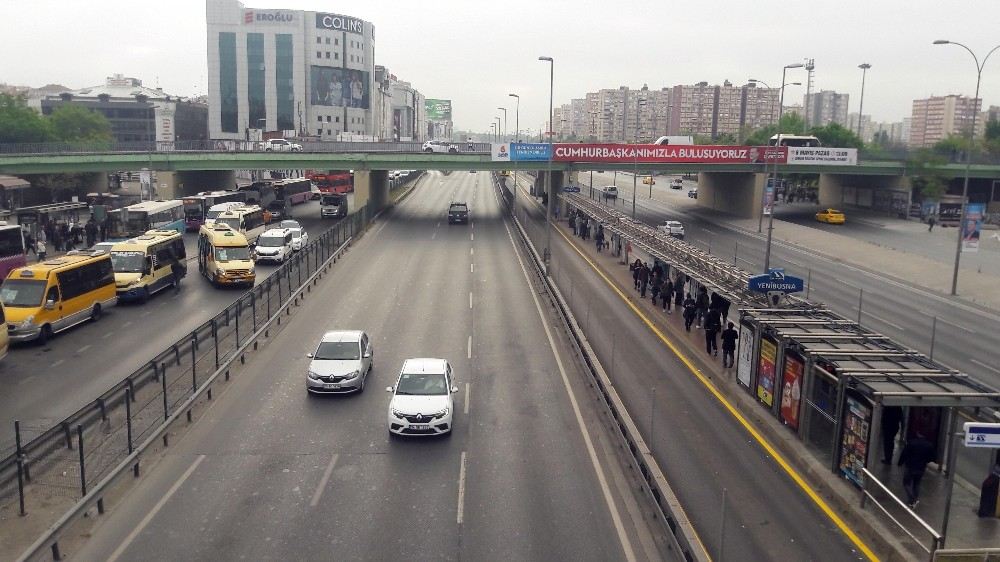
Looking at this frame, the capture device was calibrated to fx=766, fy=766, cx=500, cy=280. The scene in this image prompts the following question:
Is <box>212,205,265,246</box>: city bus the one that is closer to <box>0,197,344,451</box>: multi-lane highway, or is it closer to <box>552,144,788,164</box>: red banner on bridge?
<box>0,197,344,451</box>: multi-lane highway

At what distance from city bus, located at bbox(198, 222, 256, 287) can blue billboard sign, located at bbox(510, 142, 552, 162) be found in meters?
29.5

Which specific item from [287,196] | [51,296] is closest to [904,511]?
[51,296]

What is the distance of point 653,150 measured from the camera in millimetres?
65250

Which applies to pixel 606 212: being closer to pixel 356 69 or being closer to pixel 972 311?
pixel 972 311

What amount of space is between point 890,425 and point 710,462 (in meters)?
3.36

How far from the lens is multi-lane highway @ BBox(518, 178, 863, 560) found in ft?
39.8

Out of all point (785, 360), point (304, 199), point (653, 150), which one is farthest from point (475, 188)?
point (785, 360)

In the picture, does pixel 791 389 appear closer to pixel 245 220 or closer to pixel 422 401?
pixel 422 401

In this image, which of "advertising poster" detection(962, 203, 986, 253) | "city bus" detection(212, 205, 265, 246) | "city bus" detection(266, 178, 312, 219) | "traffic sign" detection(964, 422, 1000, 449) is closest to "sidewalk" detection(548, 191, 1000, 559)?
"traffic sign" detection(964, 422, 1000, 449)

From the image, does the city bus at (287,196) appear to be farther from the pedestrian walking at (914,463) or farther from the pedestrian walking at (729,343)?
the pedestrian walking at (914,463)

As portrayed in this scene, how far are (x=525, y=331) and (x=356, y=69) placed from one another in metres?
144


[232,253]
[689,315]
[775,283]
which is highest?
[775,283]

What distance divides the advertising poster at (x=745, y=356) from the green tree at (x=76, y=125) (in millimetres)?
105885

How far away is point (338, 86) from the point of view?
15600cm
